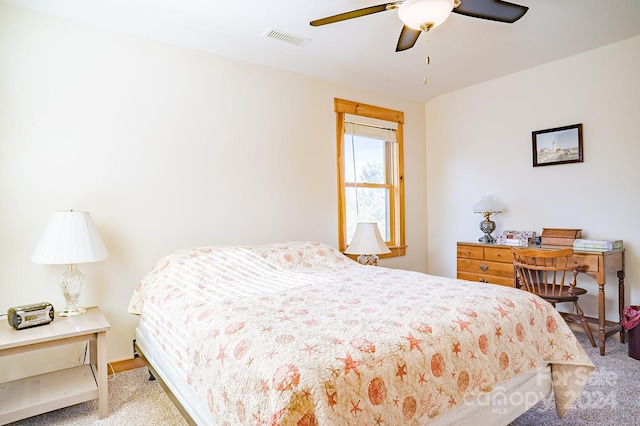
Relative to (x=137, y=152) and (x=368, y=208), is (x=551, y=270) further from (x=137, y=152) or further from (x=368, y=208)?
(x=137, y=152)

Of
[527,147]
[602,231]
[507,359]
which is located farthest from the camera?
Result: [527,147]

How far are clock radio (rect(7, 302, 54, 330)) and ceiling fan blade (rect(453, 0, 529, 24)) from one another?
2.79 m

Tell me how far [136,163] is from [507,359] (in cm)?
265

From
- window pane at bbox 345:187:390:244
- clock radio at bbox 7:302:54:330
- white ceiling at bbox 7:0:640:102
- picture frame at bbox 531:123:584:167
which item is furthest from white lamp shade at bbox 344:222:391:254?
clock radio at bbox 7:302:54:330

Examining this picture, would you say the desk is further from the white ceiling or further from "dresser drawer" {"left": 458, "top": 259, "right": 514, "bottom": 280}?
the white ceiling

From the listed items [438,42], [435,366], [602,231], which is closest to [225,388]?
[435,366]

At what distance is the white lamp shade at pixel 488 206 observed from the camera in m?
3.87

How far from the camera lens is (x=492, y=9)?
2010mm

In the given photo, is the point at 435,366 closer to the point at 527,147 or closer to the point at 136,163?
the point at 136,163

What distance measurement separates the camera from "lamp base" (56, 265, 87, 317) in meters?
2.27

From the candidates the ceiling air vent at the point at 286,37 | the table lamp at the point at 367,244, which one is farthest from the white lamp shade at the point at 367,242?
the ceiling air vent at the point at 286,37

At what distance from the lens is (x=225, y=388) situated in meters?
1.29

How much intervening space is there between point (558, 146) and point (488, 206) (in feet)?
2.76

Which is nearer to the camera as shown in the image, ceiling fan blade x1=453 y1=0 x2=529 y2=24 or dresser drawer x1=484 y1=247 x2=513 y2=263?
ceiling fan blade x1=453 y1=0 x2=529 y2=24
